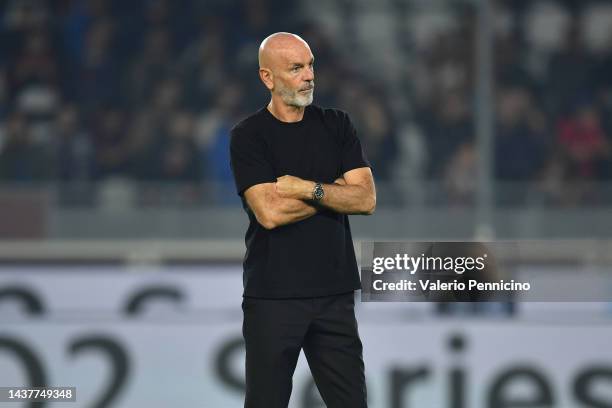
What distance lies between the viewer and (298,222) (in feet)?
12.5

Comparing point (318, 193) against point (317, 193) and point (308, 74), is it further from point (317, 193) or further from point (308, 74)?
point (308, 74)

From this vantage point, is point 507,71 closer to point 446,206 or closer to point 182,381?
point 446,206

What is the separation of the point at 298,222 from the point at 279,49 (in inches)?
21.2

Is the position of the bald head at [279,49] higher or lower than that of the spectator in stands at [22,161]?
lower

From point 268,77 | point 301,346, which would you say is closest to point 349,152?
point 268,77

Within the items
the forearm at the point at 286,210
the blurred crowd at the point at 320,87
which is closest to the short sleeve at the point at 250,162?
the forearm at the point at 286,210

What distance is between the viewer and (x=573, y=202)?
10.2m

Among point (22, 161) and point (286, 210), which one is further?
point (22, 161)

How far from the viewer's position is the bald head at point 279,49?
3773 millimetres

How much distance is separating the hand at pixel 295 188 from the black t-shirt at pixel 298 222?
49mm

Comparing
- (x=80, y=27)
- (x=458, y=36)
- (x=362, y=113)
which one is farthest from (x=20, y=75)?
(x=458, y=36)

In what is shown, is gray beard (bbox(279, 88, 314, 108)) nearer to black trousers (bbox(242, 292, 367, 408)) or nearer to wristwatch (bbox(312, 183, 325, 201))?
wristwatch (bbox(312, 183, 325, 201))

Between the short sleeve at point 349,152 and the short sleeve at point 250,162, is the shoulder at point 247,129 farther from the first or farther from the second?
the short sleeve at point 349,152

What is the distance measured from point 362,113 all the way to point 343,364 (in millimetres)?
8169
